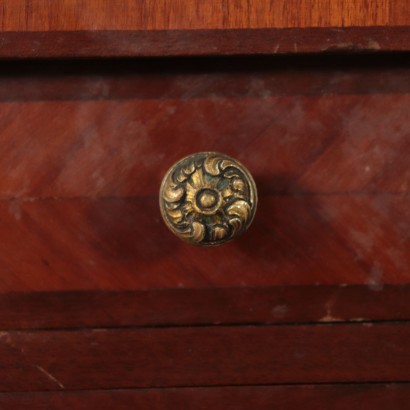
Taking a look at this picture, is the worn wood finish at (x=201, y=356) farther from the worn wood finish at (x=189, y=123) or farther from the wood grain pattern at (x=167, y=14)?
the wood grain pattern at (x=167, y=14)

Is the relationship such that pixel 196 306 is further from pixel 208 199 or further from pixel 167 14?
pixel 167 14

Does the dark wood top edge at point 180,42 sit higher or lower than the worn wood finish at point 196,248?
higher

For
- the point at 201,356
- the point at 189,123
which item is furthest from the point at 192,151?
the point at 201,356

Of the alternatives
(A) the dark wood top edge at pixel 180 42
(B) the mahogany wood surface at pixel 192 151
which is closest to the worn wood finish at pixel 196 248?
(B) the mahogany wood surface at pixel 192 151

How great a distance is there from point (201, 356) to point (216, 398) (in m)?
0.04

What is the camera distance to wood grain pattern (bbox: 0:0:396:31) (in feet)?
1.45

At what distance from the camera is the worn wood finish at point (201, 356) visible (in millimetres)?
491

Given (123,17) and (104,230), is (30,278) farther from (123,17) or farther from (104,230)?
(123,17)

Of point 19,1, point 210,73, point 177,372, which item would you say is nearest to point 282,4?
point 210,73

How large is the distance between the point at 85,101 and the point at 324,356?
271 millimetres

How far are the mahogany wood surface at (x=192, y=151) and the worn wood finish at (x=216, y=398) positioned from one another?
0.09m

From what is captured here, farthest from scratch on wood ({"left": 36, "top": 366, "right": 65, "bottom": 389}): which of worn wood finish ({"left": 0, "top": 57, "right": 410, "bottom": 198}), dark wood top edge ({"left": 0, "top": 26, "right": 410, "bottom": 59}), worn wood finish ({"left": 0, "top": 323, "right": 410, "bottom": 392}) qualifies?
dark wood top edge ({"left": 0, "top": 26, "right": 410, "bottom": 59})

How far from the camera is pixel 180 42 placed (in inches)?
17.3

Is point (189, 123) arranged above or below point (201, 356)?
above
